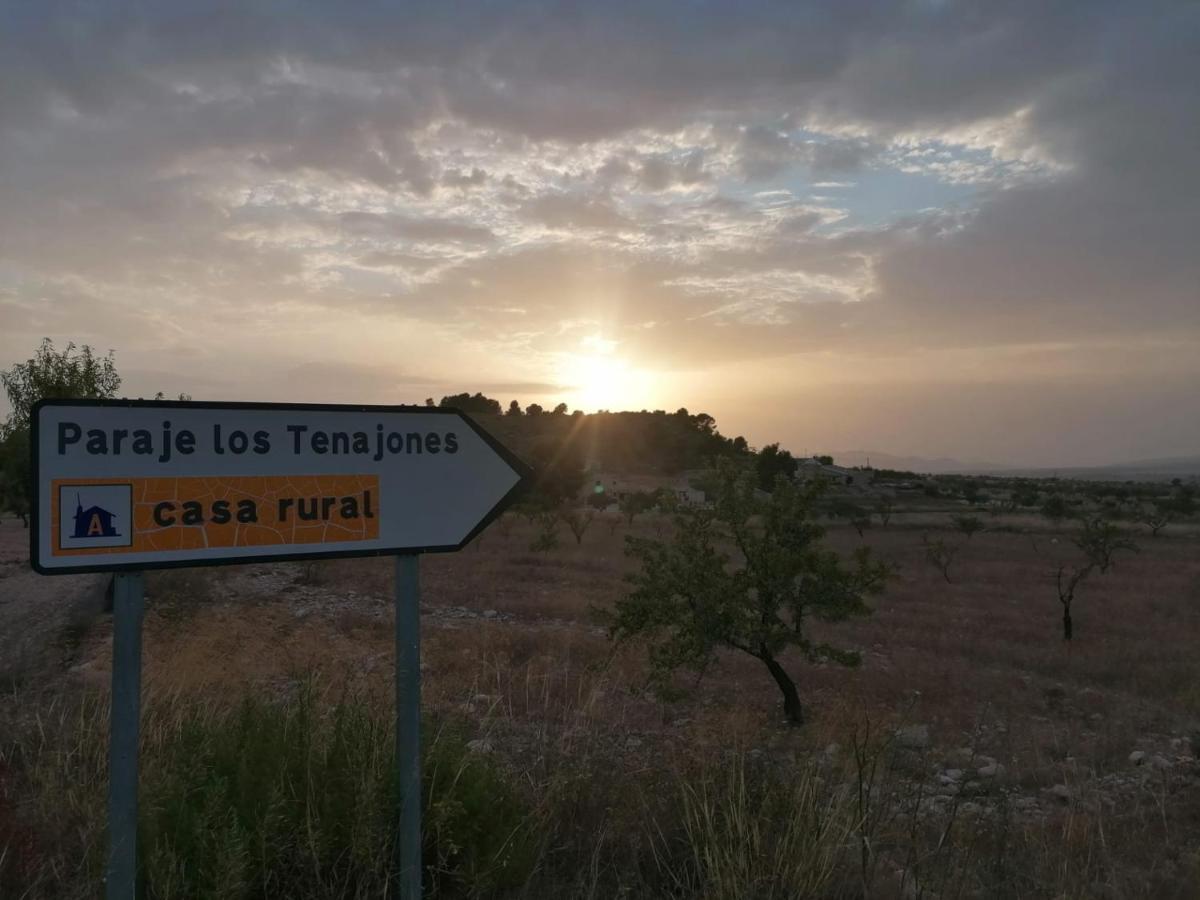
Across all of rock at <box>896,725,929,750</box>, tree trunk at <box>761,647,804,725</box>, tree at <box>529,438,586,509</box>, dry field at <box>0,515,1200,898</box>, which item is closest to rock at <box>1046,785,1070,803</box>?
dry field at <box>0,515,1200,898</box>

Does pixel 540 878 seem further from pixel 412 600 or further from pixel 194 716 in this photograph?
pixel 194 716

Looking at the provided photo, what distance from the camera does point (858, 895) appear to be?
9.95ft

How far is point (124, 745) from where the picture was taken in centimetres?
228

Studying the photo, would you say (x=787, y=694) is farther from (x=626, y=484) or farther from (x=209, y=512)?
(x=626, y=484)

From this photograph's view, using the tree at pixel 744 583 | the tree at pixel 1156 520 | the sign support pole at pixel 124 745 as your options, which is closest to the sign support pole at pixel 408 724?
the sign support pole at pixel 124 745

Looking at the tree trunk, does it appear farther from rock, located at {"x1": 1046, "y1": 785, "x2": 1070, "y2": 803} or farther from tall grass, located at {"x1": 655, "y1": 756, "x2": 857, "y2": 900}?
tall grass, located at {"x1": 655, "y1": 756, "x2": 857, "y2": 900}

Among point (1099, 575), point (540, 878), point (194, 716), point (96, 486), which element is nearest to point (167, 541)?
point (96, 486)

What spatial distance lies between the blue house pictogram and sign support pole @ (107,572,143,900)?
139mm

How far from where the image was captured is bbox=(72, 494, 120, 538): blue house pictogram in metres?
2.24

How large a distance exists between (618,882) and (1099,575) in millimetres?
29296

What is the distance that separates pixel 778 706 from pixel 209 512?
10.6 m

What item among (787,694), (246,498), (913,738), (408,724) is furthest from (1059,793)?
A: (246,498)

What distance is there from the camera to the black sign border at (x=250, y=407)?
2166mm

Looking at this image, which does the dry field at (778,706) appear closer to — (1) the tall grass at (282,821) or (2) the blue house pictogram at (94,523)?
(1) the tall grass at (282,821)
